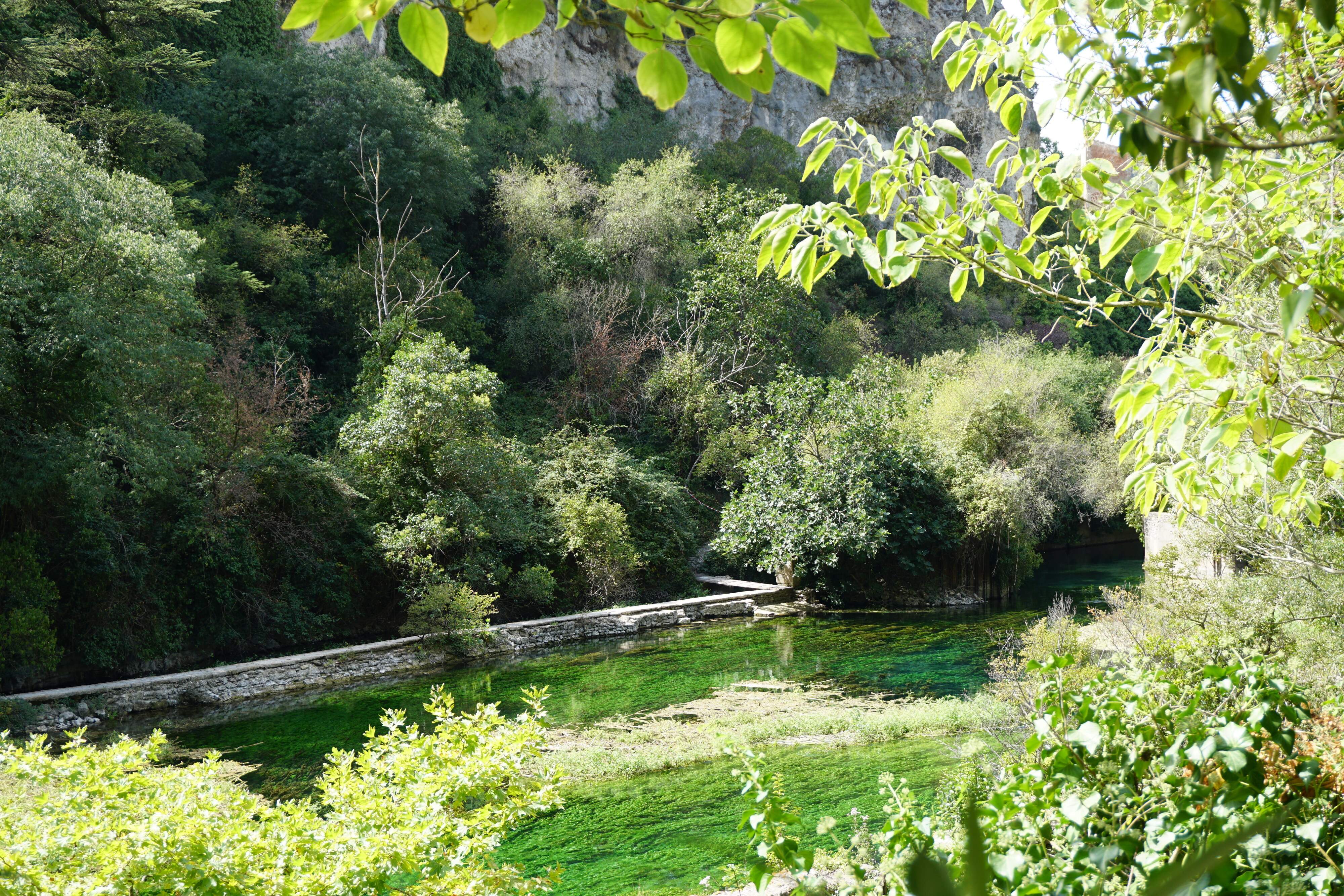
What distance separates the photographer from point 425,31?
1195 mm

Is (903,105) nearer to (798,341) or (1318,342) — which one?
(798,341)

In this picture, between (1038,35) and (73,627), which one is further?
(73,627)

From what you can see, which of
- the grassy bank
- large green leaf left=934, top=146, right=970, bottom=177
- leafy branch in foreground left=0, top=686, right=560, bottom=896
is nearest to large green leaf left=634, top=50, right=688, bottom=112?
large green leaf left=934, top=146, right=970, bottom=177

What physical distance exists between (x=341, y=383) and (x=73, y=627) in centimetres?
795

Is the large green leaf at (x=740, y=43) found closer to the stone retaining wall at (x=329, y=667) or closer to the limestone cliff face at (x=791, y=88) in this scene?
the stone retaining wall at (x=329, y=667)

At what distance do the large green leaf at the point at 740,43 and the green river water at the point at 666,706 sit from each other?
4.66 meters

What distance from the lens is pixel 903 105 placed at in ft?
117

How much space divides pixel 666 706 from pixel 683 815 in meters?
3.40

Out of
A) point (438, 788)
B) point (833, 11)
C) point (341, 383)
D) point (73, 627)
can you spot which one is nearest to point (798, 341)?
point (341, 383)

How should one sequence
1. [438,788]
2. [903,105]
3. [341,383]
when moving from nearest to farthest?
[438,788] < [341,383] < [903,105]

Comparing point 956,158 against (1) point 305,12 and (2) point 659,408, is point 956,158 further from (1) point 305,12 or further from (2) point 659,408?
(2) point 659,408

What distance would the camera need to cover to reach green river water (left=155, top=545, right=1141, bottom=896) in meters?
5.65

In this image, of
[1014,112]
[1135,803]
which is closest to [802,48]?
[1014,112]

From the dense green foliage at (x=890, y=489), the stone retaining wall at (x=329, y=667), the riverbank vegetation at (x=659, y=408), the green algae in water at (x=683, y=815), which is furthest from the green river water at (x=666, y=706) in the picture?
the dense green foliage at (x=890, y=489)
